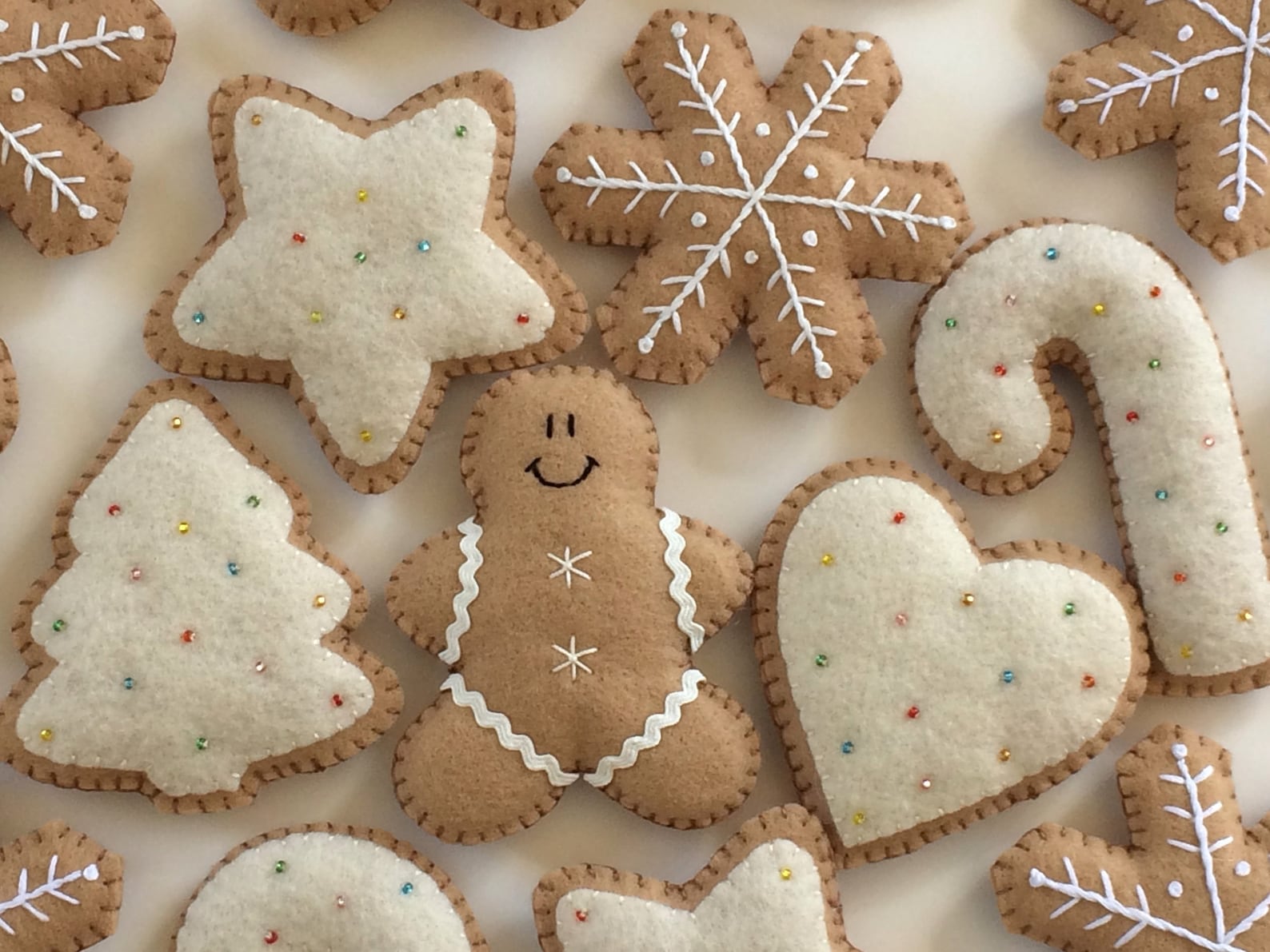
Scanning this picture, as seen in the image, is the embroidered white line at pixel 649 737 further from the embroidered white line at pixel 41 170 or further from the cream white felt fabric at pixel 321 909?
the embroidered white line at pixel 41 170

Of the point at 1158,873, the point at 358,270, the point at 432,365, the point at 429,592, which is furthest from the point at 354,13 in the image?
the point at 1158,873

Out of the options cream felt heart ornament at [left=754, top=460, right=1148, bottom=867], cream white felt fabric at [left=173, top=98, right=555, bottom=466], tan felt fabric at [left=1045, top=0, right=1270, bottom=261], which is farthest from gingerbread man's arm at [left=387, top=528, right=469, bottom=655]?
tan felt fabric at [left=1045, top=0, right=1270, bottom=261]

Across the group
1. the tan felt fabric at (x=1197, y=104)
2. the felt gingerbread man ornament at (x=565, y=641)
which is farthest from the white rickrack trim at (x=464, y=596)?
the tan felt fabric at (x=1197, y=104)

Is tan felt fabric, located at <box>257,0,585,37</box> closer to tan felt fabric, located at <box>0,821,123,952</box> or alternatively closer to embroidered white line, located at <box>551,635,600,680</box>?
embroidered white line, located at <box>551,635,600,680</box>

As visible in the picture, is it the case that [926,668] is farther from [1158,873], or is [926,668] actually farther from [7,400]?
[7,400]

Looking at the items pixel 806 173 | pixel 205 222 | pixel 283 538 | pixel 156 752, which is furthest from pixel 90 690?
pixel 806 173

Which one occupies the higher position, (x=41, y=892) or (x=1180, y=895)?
(x=1180, y=895)
